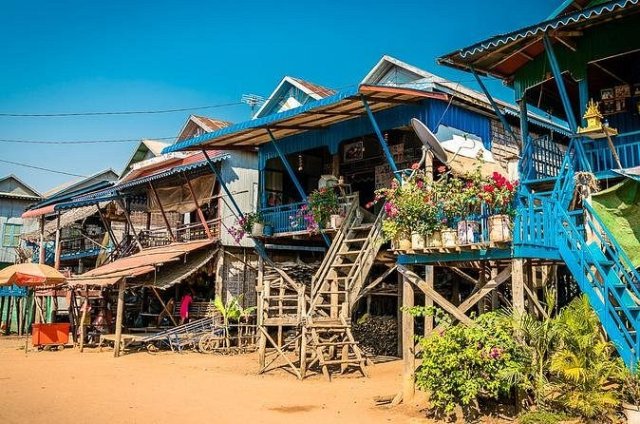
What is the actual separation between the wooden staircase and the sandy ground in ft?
2.10

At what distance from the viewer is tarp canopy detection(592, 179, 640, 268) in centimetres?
1066

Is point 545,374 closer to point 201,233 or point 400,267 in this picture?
point 400,267

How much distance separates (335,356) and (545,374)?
6.33 meters

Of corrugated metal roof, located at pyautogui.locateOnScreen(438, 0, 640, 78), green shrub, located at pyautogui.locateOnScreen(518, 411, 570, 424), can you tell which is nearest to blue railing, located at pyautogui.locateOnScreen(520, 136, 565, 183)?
corrugated metal roof, located at pyautogui.locateOnScreen(438, 0, 640, 78)

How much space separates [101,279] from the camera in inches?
762

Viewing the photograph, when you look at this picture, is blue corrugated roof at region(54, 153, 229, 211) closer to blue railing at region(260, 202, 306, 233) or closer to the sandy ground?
blue railing at region(260, 202, 306, 233)

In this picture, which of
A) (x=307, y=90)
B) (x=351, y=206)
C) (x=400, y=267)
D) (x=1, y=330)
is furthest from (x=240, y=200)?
(x=1, y=330)

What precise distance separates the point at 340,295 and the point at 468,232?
5.70m

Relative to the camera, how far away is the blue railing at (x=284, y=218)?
17938 mm

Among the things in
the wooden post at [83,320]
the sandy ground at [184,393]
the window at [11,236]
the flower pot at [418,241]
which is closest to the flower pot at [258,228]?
the sandy ground at [184,393]

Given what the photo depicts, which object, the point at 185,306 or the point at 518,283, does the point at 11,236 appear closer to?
the point at 185,306

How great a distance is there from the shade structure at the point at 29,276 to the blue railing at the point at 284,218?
22.7 ft

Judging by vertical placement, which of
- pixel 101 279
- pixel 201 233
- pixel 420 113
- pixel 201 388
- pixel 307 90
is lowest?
pixel 201 388

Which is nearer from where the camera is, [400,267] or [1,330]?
[400,267]
